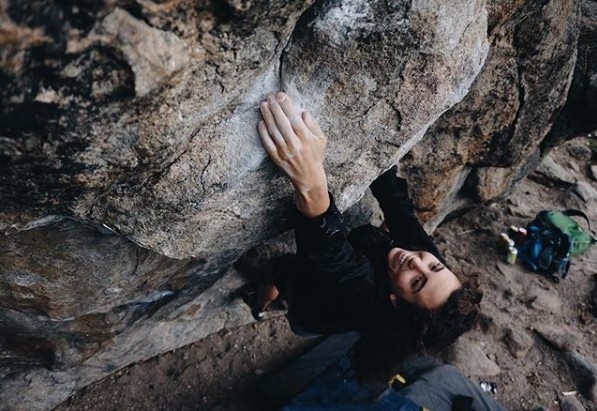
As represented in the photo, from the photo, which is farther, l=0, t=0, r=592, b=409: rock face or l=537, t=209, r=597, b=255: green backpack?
l=537, t=209, r=597, b=255: green backpack

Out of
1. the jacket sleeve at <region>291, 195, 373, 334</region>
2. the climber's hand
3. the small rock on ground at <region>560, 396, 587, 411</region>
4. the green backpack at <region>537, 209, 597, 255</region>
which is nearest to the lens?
the climber's hand

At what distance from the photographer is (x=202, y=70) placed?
233cm

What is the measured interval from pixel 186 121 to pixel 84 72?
58 cm

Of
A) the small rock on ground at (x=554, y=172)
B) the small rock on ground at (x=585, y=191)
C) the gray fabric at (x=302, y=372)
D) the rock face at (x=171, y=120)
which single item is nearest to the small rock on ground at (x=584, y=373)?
the gray fabric at (x=302, y=372)

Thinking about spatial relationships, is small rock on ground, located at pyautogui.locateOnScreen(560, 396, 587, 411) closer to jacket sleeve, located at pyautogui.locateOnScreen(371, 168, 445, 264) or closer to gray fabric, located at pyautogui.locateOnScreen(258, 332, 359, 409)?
gray fabric, located at pyautogui.locateOnScreen(258, 332, 359, 409)

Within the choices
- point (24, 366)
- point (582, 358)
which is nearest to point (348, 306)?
point (24, 366)

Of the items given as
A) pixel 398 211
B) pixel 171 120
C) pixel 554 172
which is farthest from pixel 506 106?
pixel 554 172

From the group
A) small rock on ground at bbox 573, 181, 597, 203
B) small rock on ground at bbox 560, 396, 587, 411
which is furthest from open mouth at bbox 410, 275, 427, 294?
small rock on ground at bbox 573, 181, 597, 203

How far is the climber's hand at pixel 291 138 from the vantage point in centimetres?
273

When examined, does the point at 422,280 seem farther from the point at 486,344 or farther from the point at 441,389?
the point at 486,344

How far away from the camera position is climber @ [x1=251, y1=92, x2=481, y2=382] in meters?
2.80

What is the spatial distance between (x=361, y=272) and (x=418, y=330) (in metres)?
0.67

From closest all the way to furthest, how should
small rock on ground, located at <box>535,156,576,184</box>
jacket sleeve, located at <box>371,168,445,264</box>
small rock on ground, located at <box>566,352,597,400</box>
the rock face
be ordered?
the rock face, jacket sleeve, located at <box>371,168,445,264</box>, small rock on ground, located at <box>566,352,597,400</box>, small rock on ground, located at <box>535,156,576,184</box>

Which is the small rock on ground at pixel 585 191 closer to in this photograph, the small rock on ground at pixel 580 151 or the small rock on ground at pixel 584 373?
the small rock on ground at pixel 580 151
